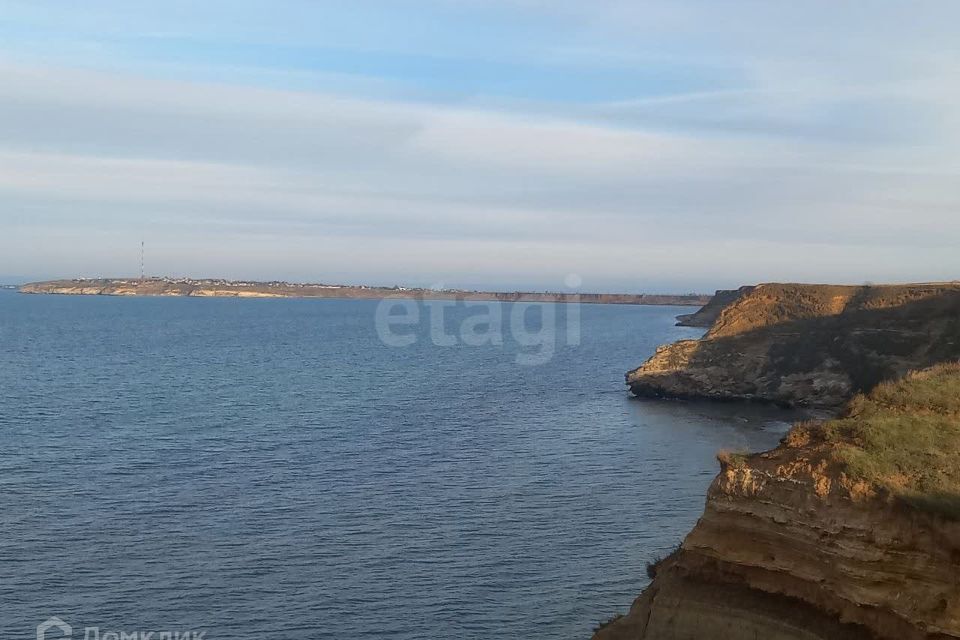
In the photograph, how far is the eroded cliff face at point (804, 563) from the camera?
56.7 feet

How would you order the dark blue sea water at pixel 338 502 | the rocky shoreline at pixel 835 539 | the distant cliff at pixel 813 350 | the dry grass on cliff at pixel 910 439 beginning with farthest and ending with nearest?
the distant cliff at pixel 813 350 → the dark blue sea water at pixel 338 502 → the dry grass on cliff at pixel 910 439 → the rocky shoreline at pixel 835 539

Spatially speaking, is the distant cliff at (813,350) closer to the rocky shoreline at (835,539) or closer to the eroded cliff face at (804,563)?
the rocky shoreline at (835,539)

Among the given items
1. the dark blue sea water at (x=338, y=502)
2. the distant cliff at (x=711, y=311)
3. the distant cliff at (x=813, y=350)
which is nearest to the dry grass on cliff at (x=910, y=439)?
the dark blue sea water at (x=338, y=502)

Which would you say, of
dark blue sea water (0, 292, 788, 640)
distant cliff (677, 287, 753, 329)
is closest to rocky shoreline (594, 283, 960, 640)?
dark blue sea water (0, 292, 788, 640)

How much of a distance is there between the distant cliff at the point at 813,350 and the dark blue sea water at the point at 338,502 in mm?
4914

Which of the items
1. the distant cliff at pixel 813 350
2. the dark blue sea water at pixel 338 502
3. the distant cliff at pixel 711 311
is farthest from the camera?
the distant cliff at pixel 711 311

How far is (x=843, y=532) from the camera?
18.2 m

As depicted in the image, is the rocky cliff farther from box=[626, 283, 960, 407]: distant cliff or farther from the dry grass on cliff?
box=[626, 283, 960, 407]: distant cliff

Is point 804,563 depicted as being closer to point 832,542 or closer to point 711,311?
point 832,542

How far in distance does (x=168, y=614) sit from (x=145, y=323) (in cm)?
15704

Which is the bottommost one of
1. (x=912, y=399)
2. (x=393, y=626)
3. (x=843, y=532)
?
(x=393, y=626)

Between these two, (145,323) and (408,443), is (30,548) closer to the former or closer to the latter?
(408,443)

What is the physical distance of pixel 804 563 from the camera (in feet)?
61.3

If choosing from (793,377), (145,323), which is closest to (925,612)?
(793,377)
